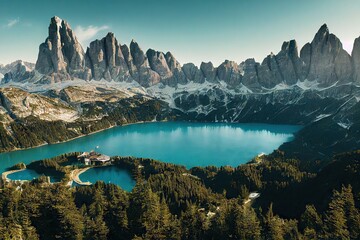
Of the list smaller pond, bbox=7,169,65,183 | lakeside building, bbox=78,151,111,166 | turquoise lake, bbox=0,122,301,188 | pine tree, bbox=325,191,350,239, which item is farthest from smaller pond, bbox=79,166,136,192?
pine tree, bbox=325,191,350,239

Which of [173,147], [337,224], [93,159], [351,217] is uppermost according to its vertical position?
[337,224]

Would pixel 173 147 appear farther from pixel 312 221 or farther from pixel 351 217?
pixel 351 217

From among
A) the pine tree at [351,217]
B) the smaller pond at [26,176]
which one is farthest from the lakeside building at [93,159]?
the pine tree at [351,217]

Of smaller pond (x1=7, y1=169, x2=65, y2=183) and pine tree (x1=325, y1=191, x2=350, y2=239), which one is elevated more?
pine tree (x1=325, y1=191, x2=350, y2=239)

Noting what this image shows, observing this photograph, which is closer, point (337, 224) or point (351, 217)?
point (337, 224)

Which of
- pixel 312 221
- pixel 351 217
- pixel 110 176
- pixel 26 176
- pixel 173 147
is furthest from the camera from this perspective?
pixel 173 147

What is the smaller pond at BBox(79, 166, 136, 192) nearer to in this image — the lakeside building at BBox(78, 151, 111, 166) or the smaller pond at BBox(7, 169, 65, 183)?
the lakeside building at BBox(78, 151, 111, 166)

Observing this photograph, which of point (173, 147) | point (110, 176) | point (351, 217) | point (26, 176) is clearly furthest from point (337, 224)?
point (173, 147)
